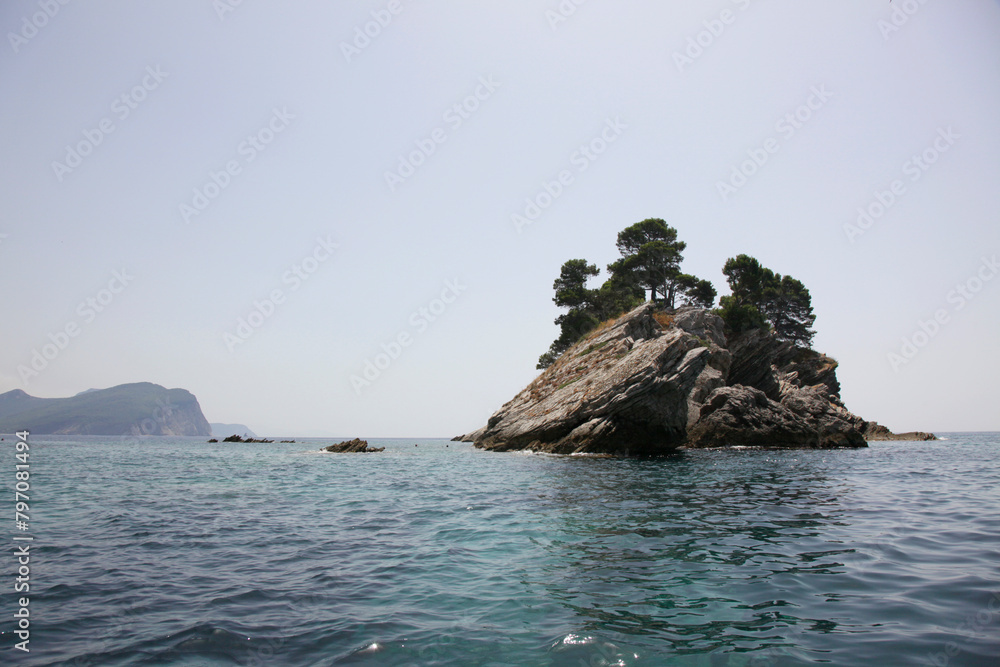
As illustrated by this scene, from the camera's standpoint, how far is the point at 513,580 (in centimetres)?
876

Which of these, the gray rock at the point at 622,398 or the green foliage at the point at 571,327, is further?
the green foliage at the point at 571,327

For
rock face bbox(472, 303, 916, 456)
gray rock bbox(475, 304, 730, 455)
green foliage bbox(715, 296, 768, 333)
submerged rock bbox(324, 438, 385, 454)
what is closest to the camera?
gray rock bbox(475, 304, 730, 455)

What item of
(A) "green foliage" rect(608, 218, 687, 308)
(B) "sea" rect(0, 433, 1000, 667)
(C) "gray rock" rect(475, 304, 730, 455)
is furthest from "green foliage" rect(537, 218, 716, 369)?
(B) "sea" rect(0, 433, 1000, 667)

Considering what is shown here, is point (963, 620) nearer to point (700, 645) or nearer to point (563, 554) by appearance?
point (700, 645)

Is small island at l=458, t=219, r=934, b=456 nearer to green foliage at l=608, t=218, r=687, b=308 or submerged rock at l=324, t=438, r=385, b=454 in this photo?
green foliage at l=608, t=218, r=687, b=308

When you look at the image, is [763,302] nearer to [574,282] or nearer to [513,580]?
[574,282]

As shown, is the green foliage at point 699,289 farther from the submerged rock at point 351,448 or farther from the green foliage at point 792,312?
the submerged rock at point 351,448

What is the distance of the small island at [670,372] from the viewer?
37156 mm

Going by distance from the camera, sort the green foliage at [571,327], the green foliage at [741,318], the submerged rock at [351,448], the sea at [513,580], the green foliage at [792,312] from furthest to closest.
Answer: the green foliage at [792,312] < the green foliage at [571,327] < the green foliage at [741,318] < the submerged rock at [351,448] < the sea at [513,580]

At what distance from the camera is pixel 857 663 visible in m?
5.49

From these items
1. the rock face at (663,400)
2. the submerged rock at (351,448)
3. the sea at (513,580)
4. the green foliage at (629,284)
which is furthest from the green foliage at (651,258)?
the sea at (513,580)

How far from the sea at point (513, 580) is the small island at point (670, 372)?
19.4 m

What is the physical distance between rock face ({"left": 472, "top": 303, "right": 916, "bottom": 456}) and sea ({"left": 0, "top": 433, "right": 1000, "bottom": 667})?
1884cm

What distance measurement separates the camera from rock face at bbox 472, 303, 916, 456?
36.7m
